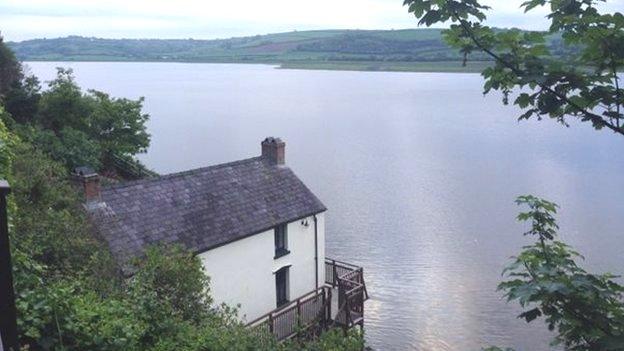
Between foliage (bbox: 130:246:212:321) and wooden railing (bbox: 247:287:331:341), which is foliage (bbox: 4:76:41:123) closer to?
wooden railing (bbox: 247:287:331:341)

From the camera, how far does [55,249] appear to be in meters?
14.3

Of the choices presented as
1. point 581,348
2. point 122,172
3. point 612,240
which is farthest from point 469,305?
point 581,348

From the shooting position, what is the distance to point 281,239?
22984 mm

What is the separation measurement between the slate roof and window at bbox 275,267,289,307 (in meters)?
1.95

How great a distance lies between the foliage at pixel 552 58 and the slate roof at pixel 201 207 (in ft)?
46.3

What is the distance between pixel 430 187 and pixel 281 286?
81.6ft

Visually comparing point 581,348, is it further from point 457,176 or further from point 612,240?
point 457,176

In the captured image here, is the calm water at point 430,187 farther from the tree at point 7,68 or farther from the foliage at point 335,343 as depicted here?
the tree at point 7,68

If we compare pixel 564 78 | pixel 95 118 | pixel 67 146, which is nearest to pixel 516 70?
pixel 564 78

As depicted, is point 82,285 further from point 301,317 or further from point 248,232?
point 301,317

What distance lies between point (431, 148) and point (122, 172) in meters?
33.8

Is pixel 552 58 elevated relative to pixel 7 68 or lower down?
elevated

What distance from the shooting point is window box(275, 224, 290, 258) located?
2270 centimetres

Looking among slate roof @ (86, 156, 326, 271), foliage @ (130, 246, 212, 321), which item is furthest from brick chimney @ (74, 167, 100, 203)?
foliage @ (130, 246, 212, 321)
